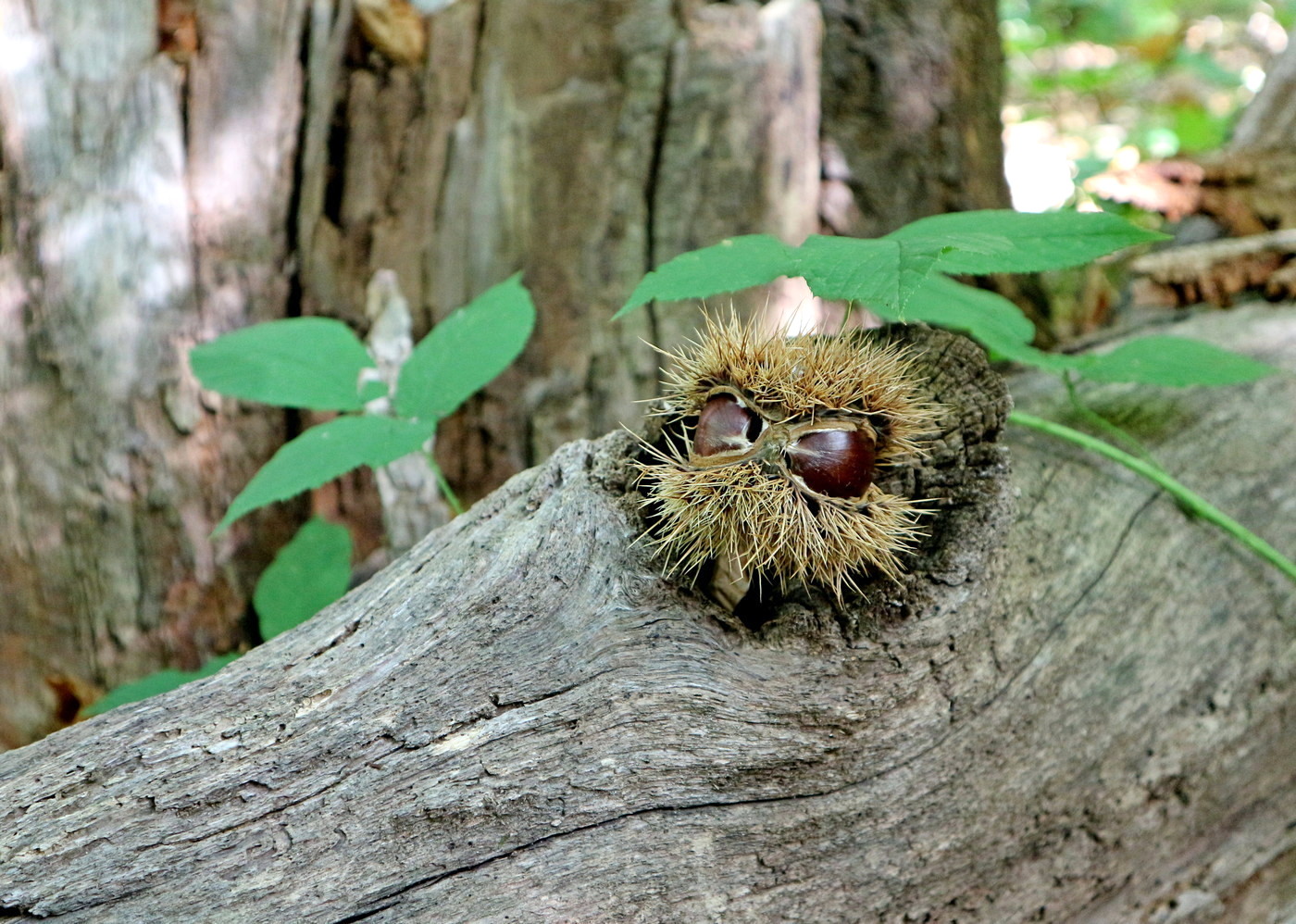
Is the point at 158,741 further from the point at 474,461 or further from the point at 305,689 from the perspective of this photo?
the point at 474,461

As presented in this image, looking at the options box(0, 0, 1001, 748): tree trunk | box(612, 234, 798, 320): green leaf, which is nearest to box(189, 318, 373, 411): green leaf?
box(0, 0, 1001, 748): tree trunk

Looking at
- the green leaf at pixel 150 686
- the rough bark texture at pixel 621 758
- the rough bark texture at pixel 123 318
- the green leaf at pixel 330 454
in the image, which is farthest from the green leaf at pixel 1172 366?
the rough bark texture at pixel 123 318

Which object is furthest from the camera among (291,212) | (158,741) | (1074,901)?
(291,212)

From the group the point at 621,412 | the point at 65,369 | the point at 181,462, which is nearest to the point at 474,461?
the point at 621,412

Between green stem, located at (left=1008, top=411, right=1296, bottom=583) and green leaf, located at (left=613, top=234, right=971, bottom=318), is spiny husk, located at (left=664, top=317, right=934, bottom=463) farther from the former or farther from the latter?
green stem, located at (left=1008, top=411, right=1296, bottom=583)

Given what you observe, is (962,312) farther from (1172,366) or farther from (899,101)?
(899,101)

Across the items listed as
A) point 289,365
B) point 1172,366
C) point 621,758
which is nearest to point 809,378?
point 621,758
